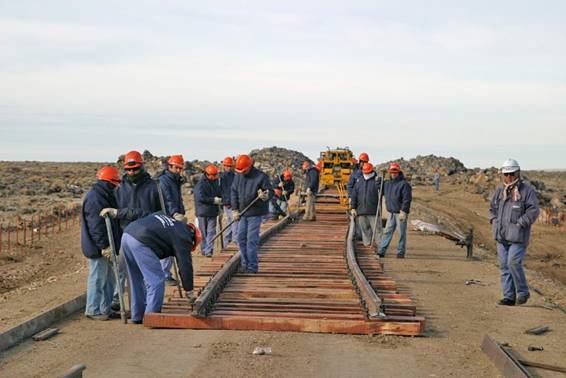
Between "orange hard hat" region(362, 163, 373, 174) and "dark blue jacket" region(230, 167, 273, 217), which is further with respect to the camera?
"orange hard hat" region(362, 163, 373, 174)

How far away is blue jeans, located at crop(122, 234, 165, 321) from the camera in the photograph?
887 centimetres

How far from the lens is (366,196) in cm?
1650

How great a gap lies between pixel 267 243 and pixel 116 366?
9.90 m

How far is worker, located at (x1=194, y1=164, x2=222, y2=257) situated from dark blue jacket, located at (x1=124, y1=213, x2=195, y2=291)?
6.72m

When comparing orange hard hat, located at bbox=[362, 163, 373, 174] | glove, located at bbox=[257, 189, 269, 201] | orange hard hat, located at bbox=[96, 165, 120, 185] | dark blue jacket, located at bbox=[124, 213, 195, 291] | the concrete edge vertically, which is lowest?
the concrete edge

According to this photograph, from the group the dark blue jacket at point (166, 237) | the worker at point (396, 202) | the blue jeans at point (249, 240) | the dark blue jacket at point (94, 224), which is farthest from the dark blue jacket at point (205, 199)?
the dark blue jacket at point (166, 237)

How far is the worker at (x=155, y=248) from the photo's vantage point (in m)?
8.84

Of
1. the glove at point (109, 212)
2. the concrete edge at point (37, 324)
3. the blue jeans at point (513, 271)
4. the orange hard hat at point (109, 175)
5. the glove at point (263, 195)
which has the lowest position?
the concrete edge at point (37, 324)

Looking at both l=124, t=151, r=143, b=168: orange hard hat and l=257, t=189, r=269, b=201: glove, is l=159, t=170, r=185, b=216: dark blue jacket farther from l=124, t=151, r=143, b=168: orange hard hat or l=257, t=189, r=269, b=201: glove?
l=124, t=151, r=143, b=168: orange hard hat

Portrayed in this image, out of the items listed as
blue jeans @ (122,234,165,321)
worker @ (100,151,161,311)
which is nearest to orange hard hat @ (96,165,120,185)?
worker @ (100,151,161,311)

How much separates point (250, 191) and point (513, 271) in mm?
4186

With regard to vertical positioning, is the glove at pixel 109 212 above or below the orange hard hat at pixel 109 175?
below

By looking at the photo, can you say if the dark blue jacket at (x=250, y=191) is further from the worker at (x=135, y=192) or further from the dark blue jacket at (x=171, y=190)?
the worker at (x=135, y=192)

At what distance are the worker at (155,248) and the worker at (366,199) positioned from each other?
7.87 meters
